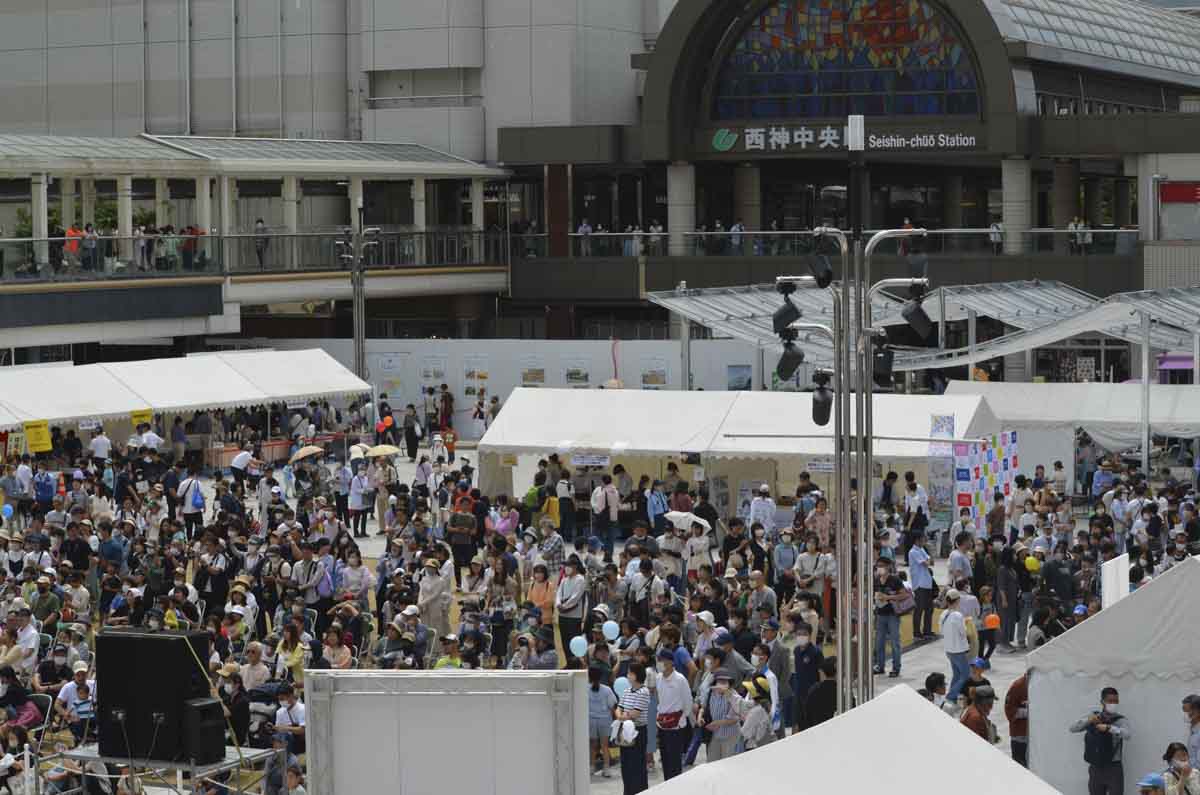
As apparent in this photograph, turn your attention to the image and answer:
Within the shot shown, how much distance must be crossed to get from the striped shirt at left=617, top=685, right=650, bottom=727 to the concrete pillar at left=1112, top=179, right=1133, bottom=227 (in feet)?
134

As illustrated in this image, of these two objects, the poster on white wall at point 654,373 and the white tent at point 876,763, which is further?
the poster on white wall at point 654,373

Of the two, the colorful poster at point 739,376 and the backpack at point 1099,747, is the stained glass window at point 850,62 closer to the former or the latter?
the colorful poster at point 739,376

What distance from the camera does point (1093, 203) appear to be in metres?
59.1

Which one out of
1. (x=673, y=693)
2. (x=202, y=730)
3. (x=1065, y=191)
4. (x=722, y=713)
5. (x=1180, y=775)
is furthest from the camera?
(x=1065, y=191)

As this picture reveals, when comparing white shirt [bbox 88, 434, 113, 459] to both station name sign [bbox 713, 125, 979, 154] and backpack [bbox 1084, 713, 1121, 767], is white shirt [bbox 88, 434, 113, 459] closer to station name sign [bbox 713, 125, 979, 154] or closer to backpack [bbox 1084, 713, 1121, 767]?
backpack [bbox 1084, 713, 1121, 767]

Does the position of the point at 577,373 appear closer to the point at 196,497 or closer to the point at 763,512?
the point at 196,497

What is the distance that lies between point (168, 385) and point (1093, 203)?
3167 cm

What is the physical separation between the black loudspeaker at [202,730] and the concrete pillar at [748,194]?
39.6m

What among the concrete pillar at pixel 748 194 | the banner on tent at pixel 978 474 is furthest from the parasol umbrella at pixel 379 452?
the concrete pillar at pixel 748 194

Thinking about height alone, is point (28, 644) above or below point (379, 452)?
below

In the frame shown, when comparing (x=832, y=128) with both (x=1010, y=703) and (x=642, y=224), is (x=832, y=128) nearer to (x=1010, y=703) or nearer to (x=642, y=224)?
(x=642, y=224)

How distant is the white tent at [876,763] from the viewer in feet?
36.4

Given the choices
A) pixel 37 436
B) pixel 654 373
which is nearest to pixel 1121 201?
pixel 654 373

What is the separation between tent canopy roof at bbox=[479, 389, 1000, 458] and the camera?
29594 millimetres
